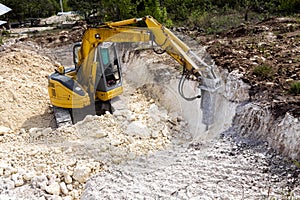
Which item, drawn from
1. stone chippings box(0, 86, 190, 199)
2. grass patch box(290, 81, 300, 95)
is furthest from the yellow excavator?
grass patch box(290, 81, 300, 95)

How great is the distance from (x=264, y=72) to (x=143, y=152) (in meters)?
3.46

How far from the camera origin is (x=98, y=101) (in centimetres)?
909

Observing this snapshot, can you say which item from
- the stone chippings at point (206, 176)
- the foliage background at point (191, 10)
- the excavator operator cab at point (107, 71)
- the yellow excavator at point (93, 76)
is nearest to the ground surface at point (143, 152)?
the stone chippings at point (206, 176)

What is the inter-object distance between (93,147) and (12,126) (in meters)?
3.00

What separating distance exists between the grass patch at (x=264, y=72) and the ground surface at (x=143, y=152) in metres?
0.12

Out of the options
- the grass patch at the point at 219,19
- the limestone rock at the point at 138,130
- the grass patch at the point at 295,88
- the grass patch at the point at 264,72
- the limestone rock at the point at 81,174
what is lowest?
the limestone rock at the point at 81,174

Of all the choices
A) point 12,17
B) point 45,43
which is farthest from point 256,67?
point 12,17

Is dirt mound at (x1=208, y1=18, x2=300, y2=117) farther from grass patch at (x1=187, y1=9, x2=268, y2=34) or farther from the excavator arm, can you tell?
grass patch at (x1=187, y1=9, x2=268, y2=34)

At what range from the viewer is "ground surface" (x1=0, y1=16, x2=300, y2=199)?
5.73 m

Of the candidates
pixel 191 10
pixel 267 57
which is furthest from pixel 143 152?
pixel 191 10

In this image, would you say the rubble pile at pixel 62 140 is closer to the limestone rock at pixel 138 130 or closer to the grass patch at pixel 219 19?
the limestone rock at pixel 138 130

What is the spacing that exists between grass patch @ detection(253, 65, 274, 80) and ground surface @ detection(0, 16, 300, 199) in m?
0.12

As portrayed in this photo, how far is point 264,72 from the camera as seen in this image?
7.94m

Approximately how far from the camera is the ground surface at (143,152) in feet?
18.8
